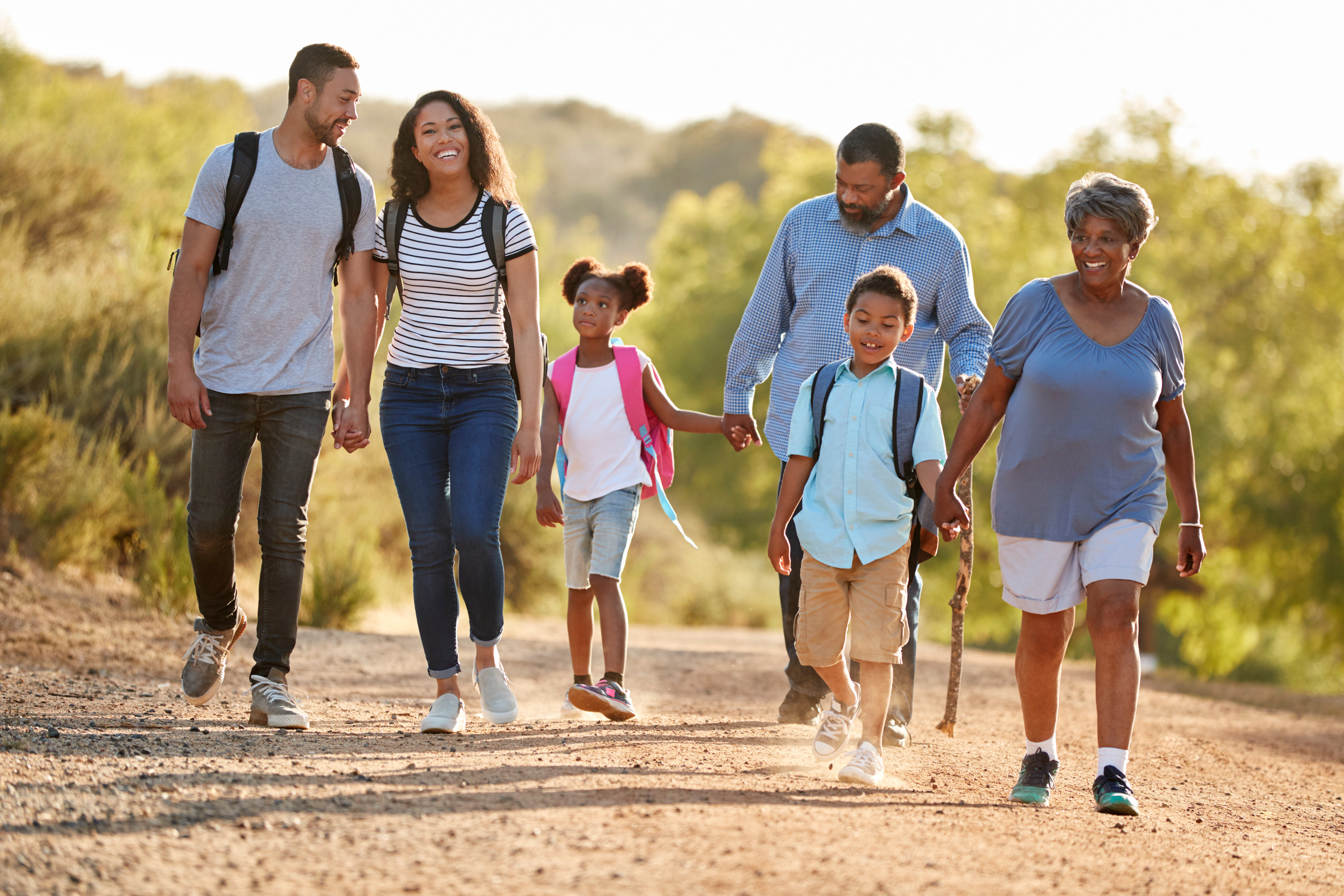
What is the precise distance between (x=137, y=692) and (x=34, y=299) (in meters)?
6.07

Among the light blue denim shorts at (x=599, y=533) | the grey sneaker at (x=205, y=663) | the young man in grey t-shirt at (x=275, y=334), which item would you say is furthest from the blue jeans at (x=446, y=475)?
the grey sneaker at (x=205, y=663)

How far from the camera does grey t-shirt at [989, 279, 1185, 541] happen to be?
418 centimetres

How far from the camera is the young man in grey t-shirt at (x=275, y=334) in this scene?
4.72 meters

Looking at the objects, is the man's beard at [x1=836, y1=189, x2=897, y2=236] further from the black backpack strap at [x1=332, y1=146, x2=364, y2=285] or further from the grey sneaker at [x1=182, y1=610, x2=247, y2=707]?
the grey sneaker at [x1=182, y1=610, x2=247, y2=707]

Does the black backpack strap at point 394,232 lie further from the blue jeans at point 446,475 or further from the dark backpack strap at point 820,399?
the dark backpack strap at point 820,399

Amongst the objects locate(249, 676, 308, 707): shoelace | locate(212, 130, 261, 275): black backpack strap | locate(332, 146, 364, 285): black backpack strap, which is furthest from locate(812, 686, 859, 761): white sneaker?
locate(212, 130, 261, 275): black backpack strap

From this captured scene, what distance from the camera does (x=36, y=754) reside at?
155 inches

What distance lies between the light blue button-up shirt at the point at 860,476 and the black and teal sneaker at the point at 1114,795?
0.99 metres

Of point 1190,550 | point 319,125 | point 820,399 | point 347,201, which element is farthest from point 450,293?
point 1190,550

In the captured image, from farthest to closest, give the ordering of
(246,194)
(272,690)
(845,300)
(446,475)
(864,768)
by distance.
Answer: (845,300)
(446,475)
(272,690)
(246,194)
(864,768)

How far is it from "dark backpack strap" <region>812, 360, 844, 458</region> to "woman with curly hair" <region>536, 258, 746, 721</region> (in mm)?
1008

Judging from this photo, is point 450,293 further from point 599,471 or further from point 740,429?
point 740,429

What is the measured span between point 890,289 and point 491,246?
1.49 metres

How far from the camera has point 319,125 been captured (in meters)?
4.78
